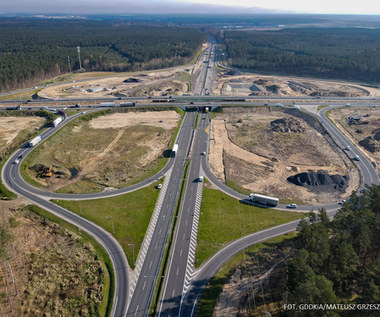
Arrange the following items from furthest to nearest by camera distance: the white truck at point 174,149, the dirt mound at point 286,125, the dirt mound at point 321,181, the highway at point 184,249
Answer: the dirt mound at point 286,125, the white truck at point 174,149, the dirt mound at point 321,181, the highway at point 184,249

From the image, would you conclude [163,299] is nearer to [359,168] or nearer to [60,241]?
[60,241]

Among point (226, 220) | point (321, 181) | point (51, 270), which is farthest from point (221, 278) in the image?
point (321, 181)

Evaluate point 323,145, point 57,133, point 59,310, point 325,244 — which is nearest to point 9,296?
point 59,310

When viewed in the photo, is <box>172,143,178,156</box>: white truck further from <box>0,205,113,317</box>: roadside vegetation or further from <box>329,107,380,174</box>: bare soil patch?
<box>329,107,380,174</box>: bare soil patch

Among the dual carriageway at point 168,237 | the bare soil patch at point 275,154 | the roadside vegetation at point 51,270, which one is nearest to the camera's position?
the roadside vegetation at point 51,270

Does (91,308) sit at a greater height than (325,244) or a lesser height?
lesser

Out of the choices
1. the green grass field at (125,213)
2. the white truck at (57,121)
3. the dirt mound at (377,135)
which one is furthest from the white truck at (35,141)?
the dirt mound at (377,135)

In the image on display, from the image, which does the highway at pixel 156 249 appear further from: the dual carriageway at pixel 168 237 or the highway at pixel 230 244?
the highway at pixel 230 244
